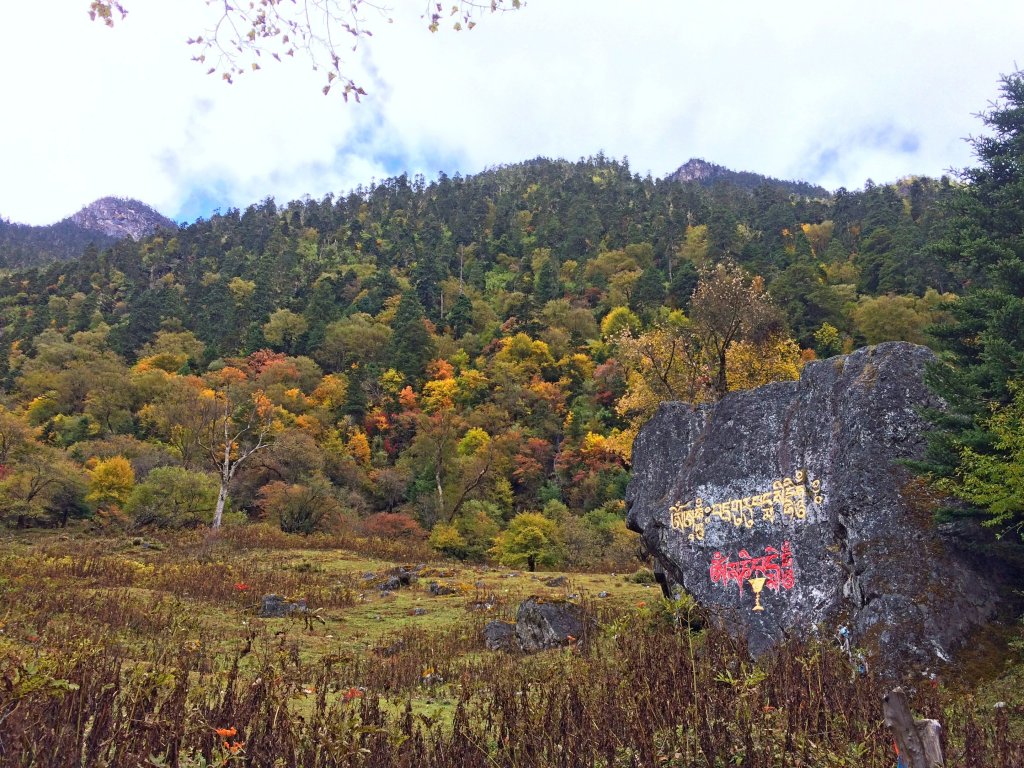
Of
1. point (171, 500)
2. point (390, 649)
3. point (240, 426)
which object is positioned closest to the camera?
point (390, 649)

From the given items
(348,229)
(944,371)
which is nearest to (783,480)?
(944,371)

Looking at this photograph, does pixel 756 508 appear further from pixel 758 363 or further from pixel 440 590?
pixel 758 363

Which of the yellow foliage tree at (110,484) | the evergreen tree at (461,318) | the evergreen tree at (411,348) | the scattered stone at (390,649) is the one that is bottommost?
the scattered stone at (390,649)

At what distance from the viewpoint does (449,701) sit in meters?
7.31

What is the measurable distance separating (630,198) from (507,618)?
87959 millimetres

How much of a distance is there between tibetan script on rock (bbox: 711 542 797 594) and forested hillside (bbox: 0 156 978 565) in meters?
5.34

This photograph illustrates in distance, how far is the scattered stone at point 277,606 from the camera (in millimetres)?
13602

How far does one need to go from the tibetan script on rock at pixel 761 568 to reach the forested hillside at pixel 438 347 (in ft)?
17.5

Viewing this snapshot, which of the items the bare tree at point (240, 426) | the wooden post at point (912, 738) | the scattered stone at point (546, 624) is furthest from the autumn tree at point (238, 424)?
the wooden post at point (912, 738)

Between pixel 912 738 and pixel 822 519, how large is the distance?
23.1 feet

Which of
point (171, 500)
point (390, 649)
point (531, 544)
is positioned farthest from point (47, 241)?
point (390, 649)

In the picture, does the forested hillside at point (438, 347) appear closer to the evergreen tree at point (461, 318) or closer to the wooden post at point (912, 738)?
the evergreen tree at point (461, 318)

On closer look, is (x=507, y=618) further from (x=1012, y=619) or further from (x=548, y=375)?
(x=548, y=375)

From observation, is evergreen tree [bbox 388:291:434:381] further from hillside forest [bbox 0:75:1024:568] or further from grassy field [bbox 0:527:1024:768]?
grassy field [bbox 0:527:1024:768]
